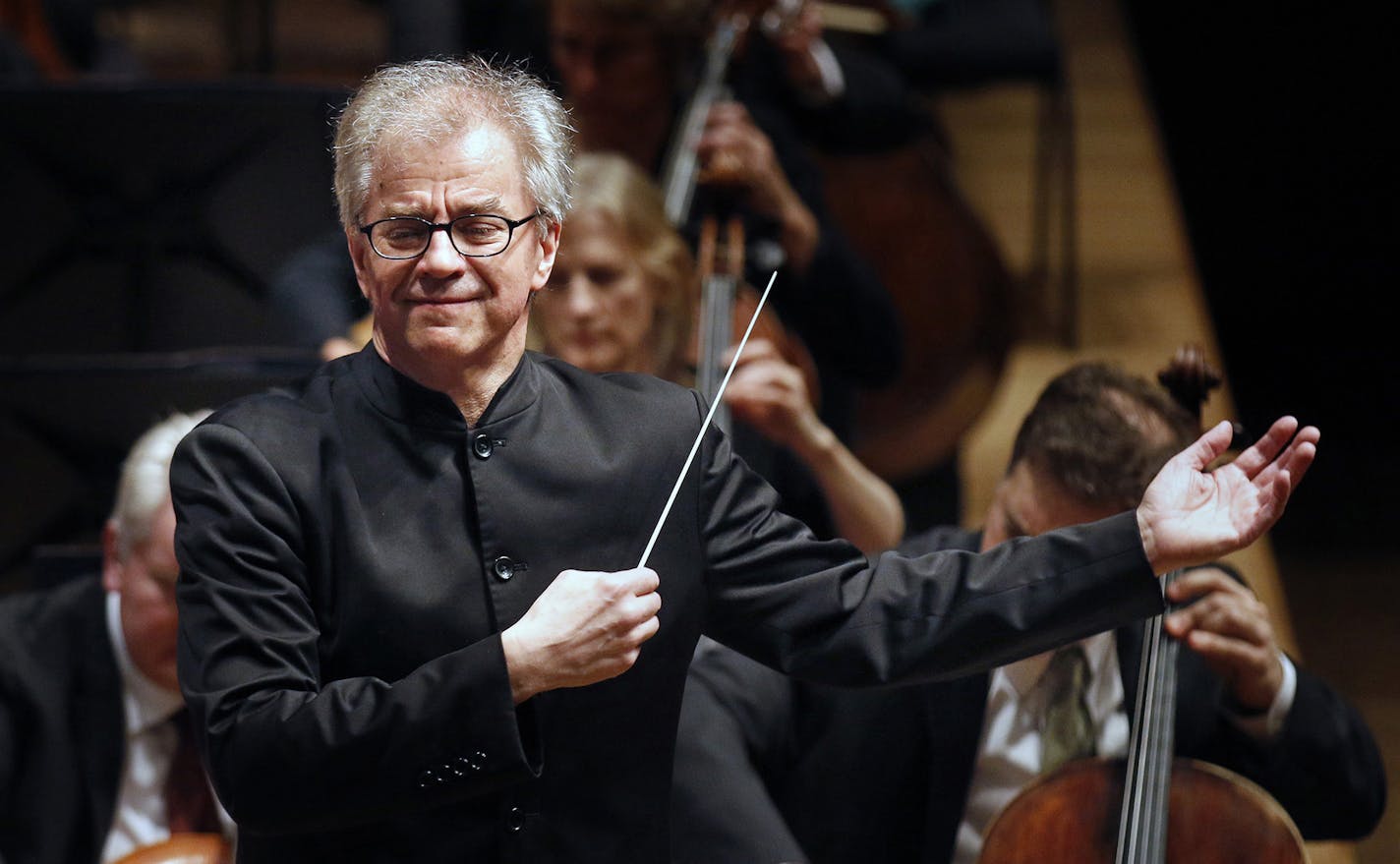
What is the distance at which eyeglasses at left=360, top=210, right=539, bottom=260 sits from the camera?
1065mm

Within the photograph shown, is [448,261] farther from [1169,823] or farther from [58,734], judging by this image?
[58,734]

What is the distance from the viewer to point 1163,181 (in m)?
4.20

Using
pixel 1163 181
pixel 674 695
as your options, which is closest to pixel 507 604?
pixel 674 695

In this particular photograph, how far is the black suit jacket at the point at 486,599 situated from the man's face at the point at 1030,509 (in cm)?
36


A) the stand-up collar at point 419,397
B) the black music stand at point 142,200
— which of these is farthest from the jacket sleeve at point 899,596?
the black music stand at point 142,200

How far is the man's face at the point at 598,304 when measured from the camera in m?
2.03

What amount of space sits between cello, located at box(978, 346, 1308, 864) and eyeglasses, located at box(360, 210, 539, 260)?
0.59 meters

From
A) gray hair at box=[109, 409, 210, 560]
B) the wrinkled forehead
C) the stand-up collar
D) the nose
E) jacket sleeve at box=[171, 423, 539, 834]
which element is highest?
the wrinkled forehead

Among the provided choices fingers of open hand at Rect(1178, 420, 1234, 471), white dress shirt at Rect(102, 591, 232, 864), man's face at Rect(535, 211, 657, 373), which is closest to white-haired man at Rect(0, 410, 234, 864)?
white dress shirt at Rect(102, 591, 232, 864)

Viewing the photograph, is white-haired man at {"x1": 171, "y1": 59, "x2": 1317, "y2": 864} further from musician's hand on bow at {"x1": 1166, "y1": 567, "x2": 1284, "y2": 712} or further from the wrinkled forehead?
musician's hand on bow at {"x1": 1166, "y1": 567, "x2": 1284, "y2": 712}

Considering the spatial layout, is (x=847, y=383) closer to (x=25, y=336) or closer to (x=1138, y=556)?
(x=25, y=336)

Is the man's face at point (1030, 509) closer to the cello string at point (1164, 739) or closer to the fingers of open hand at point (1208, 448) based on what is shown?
the cello string at point (1164, 739)

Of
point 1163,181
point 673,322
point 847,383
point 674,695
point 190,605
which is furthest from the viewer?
point 1163,181

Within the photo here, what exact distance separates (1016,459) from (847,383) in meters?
1.02
